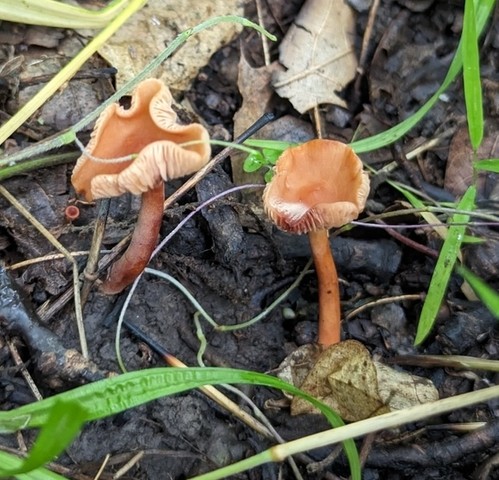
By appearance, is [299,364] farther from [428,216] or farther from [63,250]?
[63,250]

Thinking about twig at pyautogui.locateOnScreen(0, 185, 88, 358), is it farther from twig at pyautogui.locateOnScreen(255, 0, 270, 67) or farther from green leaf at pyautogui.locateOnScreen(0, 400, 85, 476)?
twig at pyautogui.locateOnScreen(255, 0, 270, 67)

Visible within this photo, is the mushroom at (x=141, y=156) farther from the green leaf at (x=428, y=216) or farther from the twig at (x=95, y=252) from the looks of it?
the green leaf at (x=428, y=216)

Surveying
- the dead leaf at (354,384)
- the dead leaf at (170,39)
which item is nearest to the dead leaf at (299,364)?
the dead leaf at (354,384)

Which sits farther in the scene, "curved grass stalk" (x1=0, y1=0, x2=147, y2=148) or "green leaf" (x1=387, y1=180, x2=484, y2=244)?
"green leaf" (x1=387, y1=180, x2=484, y2=244)

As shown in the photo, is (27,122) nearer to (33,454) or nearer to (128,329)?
(128,329)

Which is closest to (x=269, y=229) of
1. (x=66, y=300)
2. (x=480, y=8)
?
(x=66, y=300)

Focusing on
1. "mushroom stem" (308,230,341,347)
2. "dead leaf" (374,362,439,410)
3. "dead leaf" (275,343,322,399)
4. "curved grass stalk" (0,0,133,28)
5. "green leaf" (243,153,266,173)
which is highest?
"curved grass stalk" (0,0,133,28)

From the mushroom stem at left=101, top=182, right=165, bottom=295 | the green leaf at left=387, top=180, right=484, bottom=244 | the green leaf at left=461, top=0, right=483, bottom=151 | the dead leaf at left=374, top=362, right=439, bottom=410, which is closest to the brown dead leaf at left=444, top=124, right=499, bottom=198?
the green leaf at left=387, top=180, right=484, bottom=244

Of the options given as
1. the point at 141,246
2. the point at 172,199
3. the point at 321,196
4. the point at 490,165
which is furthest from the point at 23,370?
the point at 490,165
